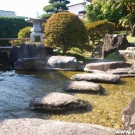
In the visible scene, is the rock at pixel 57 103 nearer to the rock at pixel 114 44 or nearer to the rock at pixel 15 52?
the rock at pixel 114 44

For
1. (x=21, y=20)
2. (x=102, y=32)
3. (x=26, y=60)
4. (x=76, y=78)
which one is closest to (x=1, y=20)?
(x=21, y=20)

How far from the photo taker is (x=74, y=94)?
659cm

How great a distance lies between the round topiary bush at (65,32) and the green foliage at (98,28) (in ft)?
14.8

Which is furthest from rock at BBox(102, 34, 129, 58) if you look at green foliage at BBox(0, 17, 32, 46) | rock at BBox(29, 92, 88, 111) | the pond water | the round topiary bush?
green foliage at BBox(0, 17, 32, 46)

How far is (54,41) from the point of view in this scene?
45.0 feet

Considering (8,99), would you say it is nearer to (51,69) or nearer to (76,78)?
(76,78)

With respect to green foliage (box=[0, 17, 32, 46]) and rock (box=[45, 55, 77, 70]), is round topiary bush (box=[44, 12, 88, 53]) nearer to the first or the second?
rock (box=[45, 55, 77, 70])

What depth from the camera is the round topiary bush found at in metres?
13.4

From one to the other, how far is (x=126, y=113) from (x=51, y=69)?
8.00 metres

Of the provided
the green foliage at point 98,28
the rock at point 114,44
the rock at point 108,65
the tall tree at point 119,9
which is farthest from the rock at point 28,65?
the tall tree at point 119,9

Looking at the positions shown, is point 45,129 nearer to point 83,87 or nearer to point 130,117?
point 130,117

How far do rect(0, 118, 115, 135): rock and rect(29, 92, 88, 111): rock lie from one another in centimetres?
139

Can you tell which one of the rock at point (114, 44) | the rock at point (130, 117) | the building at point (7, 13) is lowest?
the rock at point (130, 117)

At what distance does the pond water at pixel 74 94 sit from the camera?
4767 millimetres
